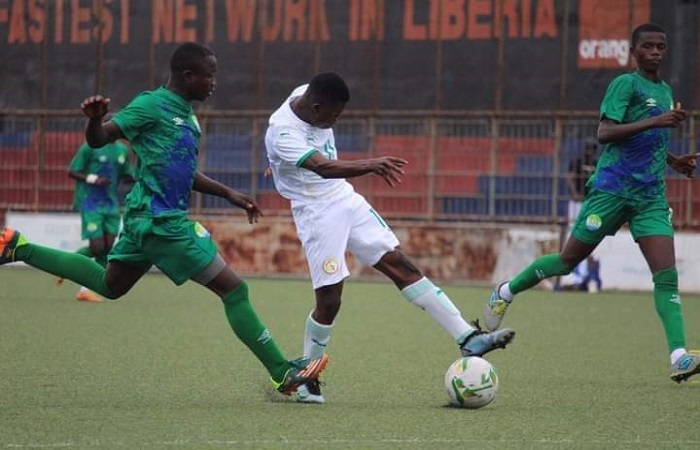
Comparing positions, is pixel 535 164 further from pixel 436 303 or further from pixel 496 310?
pixel 436 303

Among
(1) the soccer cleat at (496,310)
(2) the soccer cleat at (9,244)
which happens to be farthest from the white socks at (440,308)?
(2) the soccer cleat at (9,244)

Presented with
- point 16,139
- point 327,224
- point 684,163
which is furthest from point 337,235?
point 16,139

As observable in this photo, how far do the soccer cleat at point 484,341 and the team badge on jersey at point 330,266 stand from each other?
874mm

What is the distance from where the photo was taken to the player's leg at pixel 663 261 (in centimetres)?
962

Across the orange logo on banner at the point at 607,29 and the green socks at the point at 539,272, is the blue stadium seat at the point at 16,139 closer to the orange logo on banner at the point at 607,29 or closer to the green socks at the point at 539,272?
the orange logo on banner at the point at 607,29

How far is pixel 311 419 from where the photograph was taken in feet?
24.7

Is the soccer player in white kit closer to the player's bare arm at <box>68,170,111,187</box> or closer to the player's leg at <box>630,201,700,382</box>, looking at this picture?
the player's leg at <box>630,201,700,382</box>

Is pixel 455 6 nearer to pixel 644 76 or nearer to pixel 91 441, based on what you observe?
pixel 644 76

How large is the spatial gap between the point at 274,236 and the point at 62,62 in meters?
5.78

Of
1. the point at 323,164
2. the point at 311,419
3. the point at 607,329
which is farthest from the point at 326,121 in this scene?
the point at 607,329

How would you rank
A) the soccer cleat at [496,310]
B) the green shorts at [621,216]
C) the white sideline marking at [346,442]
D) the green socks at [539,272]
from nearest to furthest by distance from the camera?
the white sideline marking at [346,442], the green shorts at [621,216], the green socks at [539,272], the soccer cleat at [496,310]

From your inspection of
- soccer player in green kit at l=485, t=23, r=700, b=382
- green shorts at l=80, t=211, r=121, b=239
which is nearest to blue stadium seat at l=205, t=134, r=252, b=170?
green shorts at l=80, t=211, r=121, b=239

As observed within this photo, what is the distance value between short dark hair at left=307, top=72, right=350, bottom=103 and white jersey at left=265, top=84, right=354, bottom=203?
0.65 feet

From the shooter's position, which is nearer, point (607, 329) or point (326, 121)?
point (326, 121)
